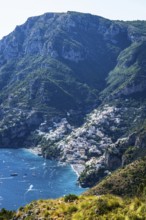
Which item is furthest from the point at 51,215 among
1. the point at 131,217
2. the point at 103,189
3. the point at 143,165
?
the point at 143,165

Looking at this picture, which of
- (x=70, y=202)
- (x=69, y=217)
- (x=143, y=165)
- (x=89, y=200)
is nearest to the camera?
(x=69, y=217)

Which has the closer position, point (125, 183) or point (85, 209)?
point (85, 209)

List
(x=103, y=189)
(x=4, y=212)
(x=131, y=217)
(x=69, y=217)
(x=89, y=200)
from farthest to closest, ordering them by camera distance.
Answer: (x=103, y=189)
(x=4, y=212)
(x=89, y=200)
(x=69, y=217)
(x=131, y=217)

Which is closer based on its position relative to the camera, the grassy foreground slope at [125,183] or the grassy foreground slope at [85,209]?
the grassy foreground slope at [85,209]

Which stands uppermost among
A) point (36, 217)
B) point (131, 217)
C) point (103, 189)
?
point (103, 189)

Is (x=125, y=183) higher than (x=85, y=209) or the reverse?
higher

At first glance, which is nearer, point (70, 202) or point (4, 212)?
point (70, 202)

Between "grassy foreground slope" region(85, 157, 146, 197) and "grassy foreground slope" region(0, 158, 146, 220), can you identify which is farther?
"grassy foreground slope" region(85, 157, 146, 197)

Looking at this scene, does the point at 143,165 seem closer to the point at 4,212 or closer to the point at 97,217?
the point at 4,212

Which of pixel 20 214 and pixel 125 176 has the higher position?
pixel 125 176

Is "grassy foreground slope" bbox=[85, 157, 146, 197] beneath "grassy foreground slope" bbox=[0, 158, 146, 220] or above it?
above

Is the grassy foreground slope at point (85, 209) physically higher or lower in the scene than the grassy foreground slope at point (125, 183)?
lower
